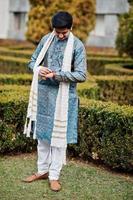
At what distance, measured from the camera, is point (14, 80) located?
33.6 ft

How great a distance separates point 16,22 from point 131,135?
1011 inches

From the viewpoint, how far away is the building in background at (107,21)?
25359 millimetres

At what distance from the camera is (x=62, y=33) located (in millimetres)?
5324

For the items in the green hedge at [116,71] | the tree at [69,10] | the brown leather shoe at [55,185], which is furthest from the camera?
the tree at [69,10]

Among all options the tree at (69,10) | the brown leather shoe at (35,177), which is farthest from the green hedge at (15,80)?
the tree at (69,10)

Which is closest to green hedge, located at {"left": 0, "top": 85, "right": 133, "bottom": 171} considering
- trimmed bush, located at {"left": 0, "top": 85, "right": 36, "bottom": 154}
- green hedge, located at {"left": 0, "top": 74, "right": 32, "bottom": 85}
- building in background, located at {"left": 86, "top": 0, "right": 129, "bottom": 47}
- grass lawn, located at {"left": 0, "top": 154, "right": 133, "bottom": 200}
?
trimmed bush, located at {"left": 0, "top": 85, "right": 36, "bottom": 154}

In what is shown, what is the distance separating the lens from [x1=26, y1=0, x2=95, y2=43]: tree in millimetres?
19188

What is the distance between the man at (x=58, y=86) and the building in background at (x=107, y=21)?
2007 centimetres

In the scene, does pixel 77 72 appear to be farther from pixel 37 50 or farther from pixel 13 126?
pixel 13 126

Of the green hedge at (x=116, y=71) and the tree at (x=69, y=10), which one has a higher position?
the tree at (x=69, y=10)

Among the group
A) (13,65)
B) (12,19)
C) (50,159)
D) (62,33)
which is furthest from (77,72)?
(12,19)

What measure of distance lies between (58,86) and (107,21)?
2094 centimetres

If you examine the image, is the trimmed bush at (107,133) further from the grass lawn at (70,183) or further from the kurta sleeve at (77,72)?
the kurta sleeve at (77,72)

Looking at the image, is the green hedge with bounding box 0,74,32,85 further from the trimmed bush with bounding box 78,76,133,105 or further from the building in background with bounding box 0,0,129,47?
the building in background with bounding box 0,0,129,47
